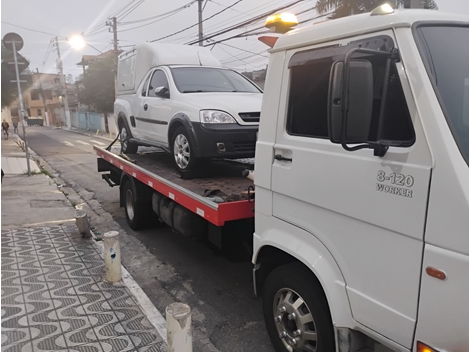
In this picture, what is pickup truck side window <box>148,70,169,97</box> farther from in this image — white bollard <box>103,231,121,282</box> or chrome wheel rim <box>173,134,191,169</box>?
white bollard <box>103,231,121,282</box>

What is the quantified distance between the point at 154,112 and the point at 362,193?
4.27 meters

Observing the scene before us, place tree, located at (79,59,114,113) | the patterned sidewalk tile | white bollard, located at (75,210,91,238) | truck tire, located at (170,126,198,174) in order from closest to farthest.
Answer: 1. the patterned sidewalk tile
2. truck tire, located at (170,126,198,174)
3. white bollard, located at (75,210,91,238)
4. tree, located at (79,59,114,113)

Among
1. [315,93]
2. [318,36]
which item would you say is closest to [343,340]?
[315,93]

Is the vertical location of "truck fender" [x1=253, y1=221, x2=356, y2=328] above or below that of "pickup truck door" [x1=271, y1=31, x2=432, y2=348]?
below

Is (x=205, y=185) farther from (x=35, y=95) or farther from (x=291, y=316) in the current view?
(x=35, y=95)

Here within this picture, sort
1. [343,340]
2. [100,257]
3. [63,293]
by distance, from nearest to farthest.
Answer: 1. [343,340]
2. [63,293]
3. [100,257]

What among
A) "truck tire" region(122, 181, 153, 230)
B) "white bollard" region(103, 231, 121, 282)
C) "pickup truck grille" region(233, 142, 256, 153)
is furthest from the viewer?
"truck tire" region(122, 181, 153, 230)

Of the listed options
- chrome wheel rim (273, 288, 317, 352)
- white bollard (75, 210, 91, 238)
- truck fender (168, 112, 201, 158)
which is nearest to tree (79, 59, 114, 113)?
Result: white bollard (75, 210, 91, 238)

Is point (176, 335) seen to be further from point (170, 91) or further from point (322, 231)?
point (170, 91)

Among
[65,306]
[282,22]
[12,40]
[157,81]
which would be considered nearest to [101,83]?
[12,40]

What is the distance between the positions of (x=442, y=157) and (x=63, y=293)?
387cm

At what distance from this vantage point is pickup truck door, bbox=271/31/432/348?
6.38 ft

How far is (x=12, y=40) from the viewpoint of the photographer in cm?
973

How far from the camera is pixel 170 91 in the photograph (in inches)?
214
